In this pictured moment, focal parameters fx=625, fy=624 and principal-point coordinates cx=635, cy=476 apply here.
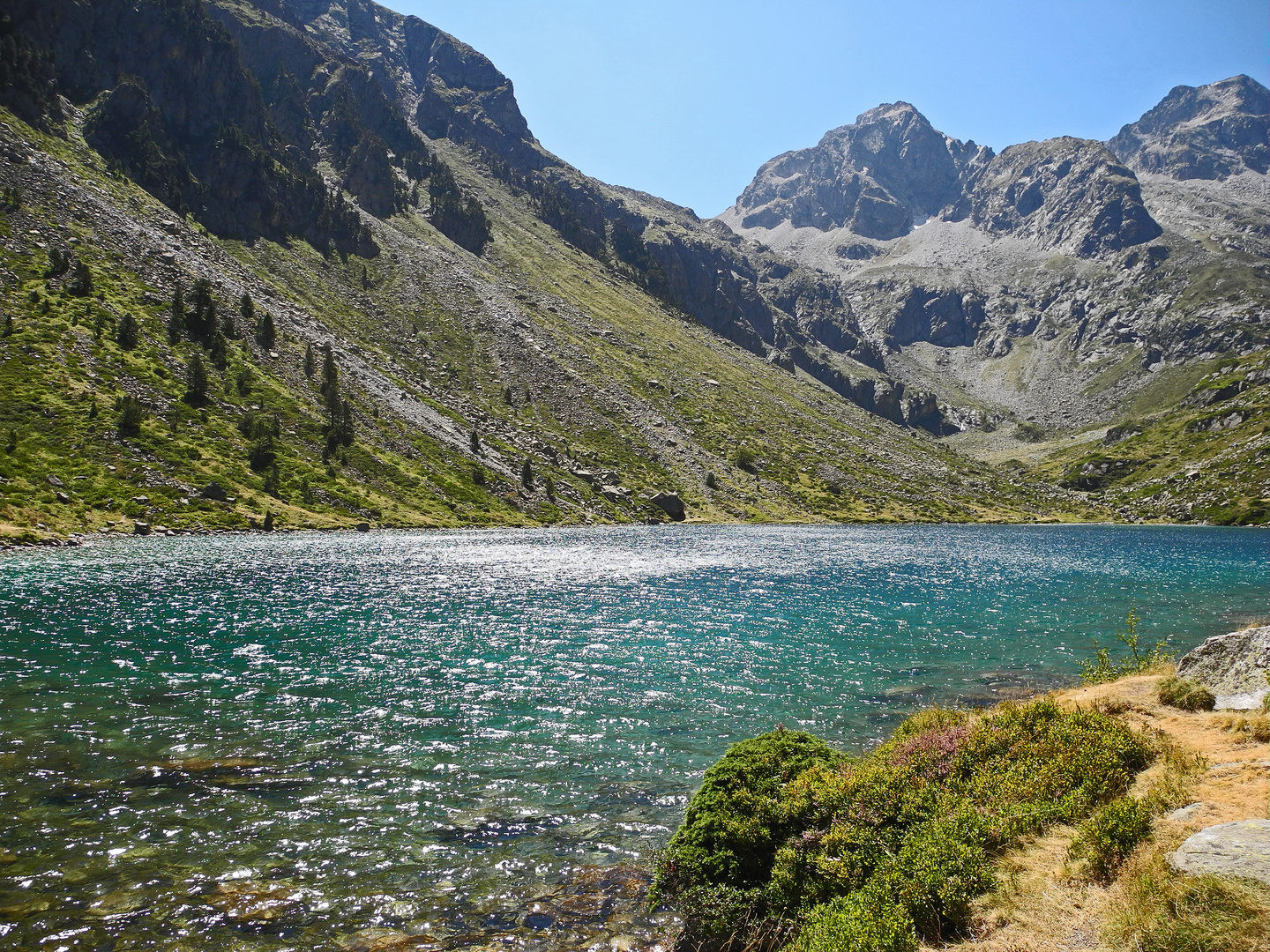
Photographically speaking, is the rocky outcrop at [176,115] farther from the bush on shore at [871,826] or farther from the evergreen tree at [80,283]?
the bush on shore at [871,826]

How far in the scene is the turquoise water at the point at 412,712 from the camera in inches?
486

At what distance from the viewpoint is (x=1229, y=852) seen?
8.26 meters

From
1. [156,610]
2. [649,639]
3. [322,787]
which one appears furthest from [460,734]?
[156,610]

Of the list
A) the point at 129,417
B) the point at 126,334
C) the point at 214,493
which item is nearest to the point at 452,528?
the point at 214,493

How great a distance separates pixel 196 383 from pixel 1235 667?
394 ft

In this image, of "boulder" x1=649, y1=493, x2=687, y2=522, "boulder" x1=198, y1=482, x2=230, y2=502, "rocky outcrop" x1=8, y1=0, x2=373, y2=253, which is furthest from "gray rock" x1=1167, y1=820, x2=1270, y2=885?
"rocky outcrop" x1=8, y1=0, x2=373, y2=253

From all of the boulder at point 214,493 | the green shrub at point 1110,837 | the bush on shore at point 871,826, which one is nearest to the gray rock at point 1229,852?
the green shrub at point 1110,837

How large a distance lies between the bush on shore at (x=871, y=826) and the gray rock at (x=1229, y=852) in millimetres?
2671

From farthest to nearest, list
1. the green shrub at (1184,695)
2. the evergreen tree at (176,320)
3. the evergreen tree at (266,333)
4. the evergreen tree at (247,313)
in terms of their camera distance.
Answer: the evergreen tree at (247,313) → the evergreen tree at (266,333) → the evergreen tree at (176,320) → the green shrub at (1184,695)

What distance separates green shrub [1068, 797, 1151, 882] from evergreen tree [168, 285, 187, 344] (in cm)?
12934

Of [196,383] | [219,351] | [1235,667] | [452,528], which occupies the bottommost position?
[452,528]

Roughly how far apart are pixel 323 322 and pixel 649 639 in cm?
14564

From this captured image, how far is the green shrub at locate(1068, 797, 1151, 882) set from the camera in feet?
31.3

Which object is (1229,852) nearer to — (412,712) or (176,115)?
(412,712)
